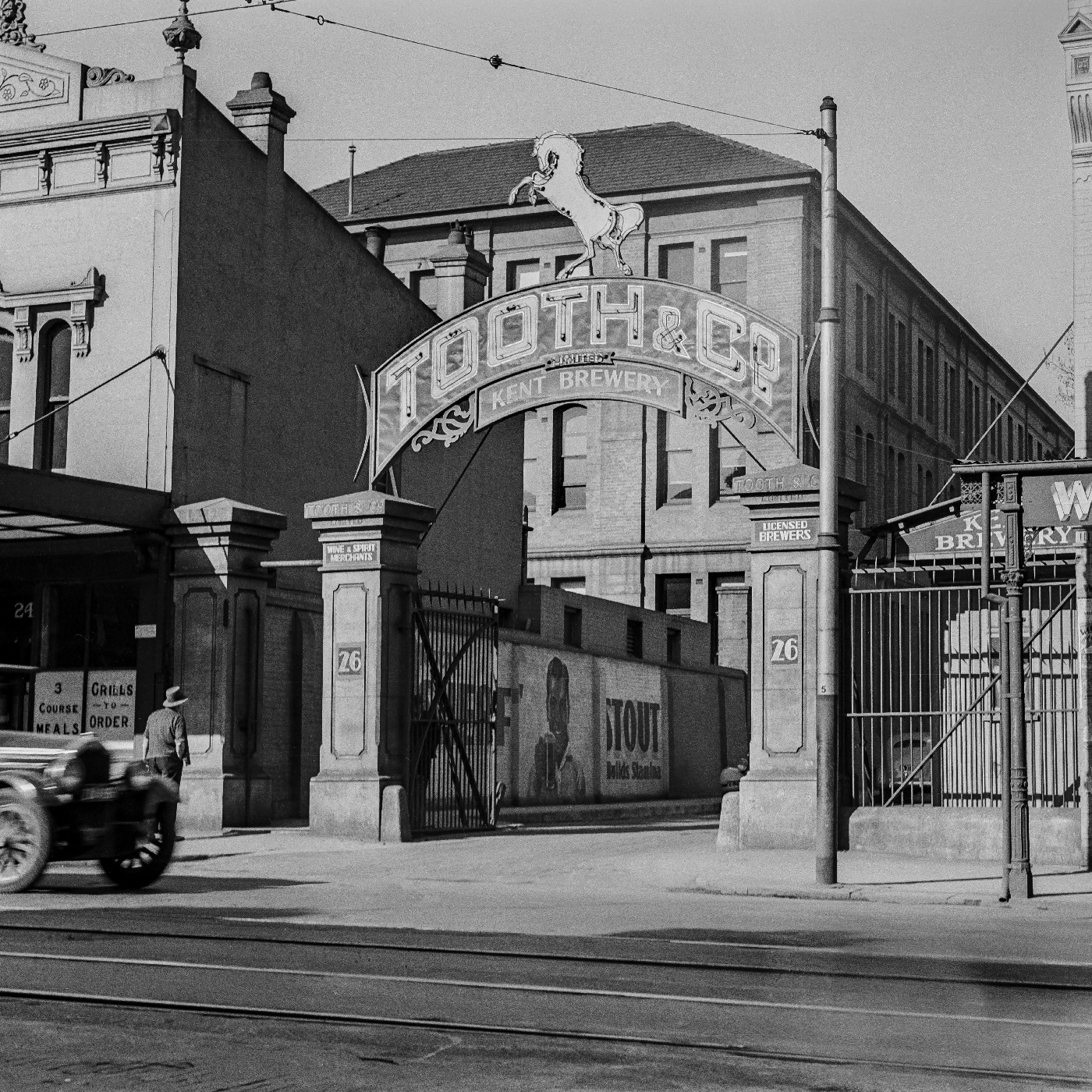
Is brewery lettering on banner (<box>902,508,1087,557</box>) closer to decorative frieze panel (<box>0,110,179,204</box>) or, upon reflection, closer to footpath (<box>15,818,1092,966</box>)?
footpath (<box>15,818,1092,966</box>)

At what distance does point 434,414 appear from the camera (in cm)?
2322

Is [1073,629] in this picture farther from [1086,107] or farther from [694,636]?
[694,636]

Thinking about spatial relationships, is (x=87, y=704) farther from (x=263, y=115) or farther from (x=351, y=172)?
(x=351, y=172)

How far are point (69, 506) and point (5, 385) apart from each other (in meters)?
4.93

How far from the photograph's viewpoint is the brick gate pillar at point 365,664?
21.5 meters

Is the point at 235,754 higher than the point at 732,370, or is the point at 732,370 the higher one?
the point at 732,370

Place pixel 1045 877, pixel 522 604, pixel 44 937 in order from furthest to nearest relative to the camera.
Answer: pixel 522 604
pixel 1045 877
pixel 44 937

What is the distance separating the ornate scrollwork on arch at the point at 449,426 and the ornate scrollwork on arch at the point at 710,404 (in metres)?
3.13

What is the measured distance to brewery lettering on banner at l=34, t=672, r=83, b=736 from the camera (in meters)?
25.3

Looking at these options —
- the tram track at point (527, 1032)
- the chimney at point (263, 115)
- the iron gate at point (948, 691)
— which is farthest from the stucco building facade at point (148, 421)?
the tram track at point (527, 1032)

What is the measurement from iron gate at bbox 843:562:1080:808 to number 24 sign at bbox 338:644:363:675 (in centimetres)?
622

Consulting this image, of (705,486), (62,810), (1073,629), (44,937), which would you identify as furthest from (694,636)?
(44,937)

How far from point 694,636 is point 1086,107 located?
27728mm

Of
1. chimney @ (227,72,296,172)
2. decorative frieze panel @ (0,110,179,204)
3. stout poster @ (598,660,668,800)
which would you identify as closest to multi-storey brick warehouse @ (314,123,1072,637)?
stout poster @ (598,660,668,800)
